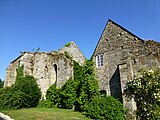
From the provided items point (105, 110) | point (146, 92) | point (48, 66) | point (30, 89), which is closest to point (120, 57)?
point (146, 92)

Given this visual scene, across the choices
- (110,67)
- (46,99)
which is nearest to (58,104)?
(46,99)

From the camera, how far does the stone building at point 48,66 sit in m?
22.6

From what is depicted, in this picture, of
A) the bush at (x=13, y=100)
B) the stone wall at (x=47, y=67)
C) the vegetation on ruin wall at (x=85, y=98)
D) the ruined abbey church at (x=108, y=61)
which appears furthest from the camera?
the stone wall at (x=47, y=67)

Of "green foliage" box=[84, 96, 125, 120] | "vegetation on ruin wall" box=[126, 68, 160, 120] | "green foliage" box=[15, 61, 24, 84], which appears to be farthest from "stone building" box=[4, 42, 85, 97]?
"vegetation on ruin wall" box=[126, 68, 160, 120]

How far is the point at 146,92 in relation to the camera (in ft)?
46.9

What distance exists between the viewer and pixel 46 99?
22.0 m

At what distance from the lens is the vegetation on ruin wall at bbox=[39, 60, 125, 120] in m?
14.3

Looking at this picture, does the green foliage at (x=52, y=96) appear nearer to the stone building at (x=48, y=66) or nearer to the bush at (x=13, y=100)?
the stone building at (x=48, y=66)

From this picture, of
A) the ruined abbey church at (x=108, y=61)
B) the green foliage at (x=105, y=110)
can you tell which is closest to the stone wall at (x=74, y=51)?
the ruined abbey church at (x=108, y=61)

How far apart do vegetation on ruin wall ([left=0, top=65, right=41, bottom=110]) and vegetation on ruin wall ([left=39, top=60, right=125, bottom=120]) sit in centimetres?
128

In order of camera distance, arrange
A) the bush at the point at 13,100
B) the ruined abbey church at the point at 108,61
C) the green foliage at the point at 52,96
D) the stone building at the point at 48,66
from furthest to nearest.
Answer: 1. the stone building at the point at 48,66
2. the green foliage at the point at 52,96
3. the bush at the point at 13,100
4. the ruined abbey church at the point at 108,61

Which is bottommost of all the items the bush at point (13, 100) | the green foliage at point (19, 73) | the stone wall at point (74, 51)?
the bush at point (13, 100)

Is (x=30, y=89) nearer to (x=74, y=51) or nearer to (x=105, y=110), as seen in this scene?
(x=74, y=51)

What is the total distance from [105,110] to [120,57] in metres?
6.26
